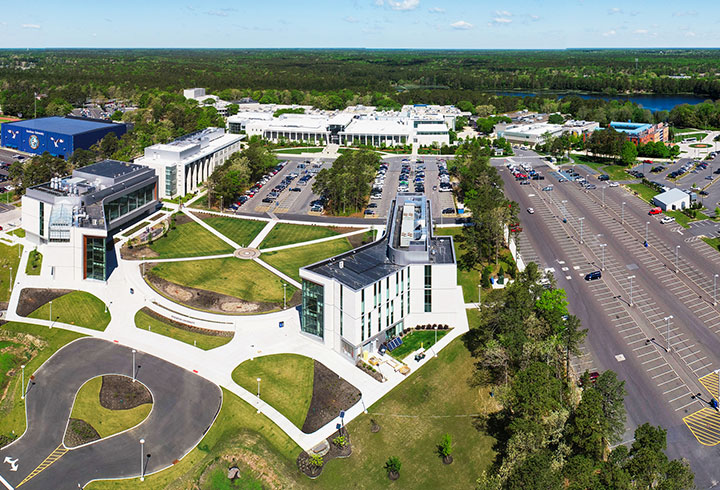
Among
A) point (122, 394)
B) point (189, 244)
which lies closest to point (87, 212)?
point (189, 244)

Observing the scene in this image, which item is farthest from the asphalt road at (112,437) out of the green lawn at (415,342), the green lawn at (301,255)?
the green lawn at (301,255)

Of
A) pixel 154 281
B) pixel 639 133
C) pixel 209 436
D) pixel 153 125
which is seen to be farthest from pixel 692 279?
pixel 153 125

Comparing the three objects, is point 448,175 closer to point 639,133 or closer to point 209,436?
point 639,133

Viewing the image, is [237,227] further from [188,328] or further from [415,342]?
[415,342]

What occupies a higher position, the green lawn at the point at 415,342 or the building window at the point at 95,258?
the building window at the point at 95,258

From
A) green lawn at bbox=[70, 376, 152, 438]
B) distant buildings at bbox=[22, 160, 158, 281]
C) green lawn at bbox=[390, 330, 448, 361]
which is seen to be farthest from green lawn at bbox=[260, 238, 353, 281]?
green lawn at bbox=[70, 376, 152, 438]

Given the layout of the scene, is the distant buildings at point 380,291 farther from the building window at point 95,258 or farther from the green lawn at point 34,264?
Answer: the green lawn at point 34,264
